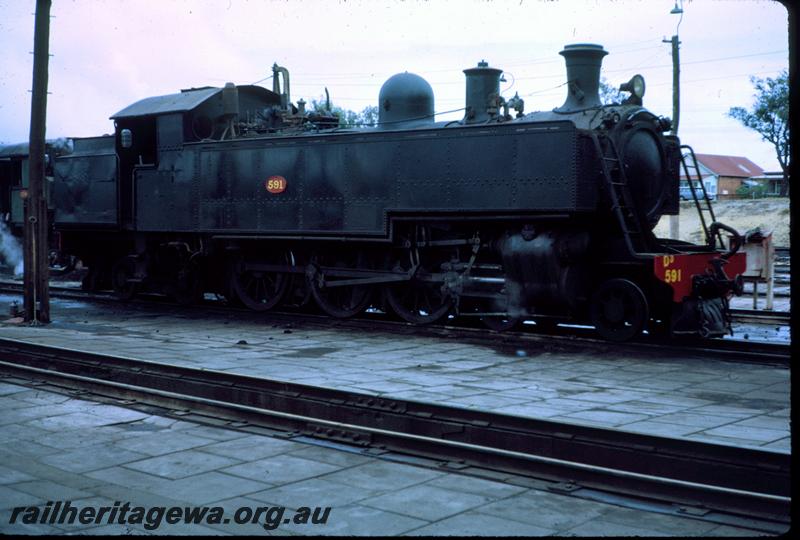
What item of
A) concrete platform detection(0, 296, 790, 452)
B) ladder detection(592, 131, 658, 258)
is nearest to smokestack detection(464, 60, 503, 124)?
ladder detection(592, 131, 658, 258)

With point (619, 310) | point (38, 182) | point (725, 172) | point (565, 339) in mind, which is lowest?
point (565, 339)

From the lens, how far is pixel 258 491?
195 inches

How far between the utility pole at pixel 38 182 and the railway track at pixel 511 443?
5.01 m

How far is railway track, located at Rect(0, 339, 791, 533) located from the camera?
471cm

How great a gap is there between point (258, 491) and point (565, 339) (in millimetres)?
6350

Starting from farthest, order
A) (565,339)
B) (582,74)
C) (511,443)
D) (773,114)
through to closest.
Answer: (773,114)
(582,74)
(565,339)
(511,443)

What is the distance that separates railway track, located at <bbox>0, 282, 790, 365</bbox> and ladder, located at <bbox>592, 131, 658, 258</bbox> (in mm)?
1078

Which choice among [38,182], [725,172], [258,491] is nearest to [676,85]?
[38,182]

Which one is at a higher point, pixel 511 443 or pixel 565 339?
pixel 565 339

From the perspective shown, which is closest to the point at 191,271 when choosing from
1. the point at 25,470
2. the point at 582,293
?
the point at 582,293

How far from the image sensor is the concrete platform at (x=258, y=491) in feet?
14.1

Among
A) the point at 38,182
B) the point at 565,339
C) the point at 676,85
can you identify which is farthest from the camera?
the point at 676,85

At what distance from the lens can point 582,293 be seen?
10.8 metres

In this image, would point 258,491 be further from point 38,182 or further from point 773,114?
point 773,114
